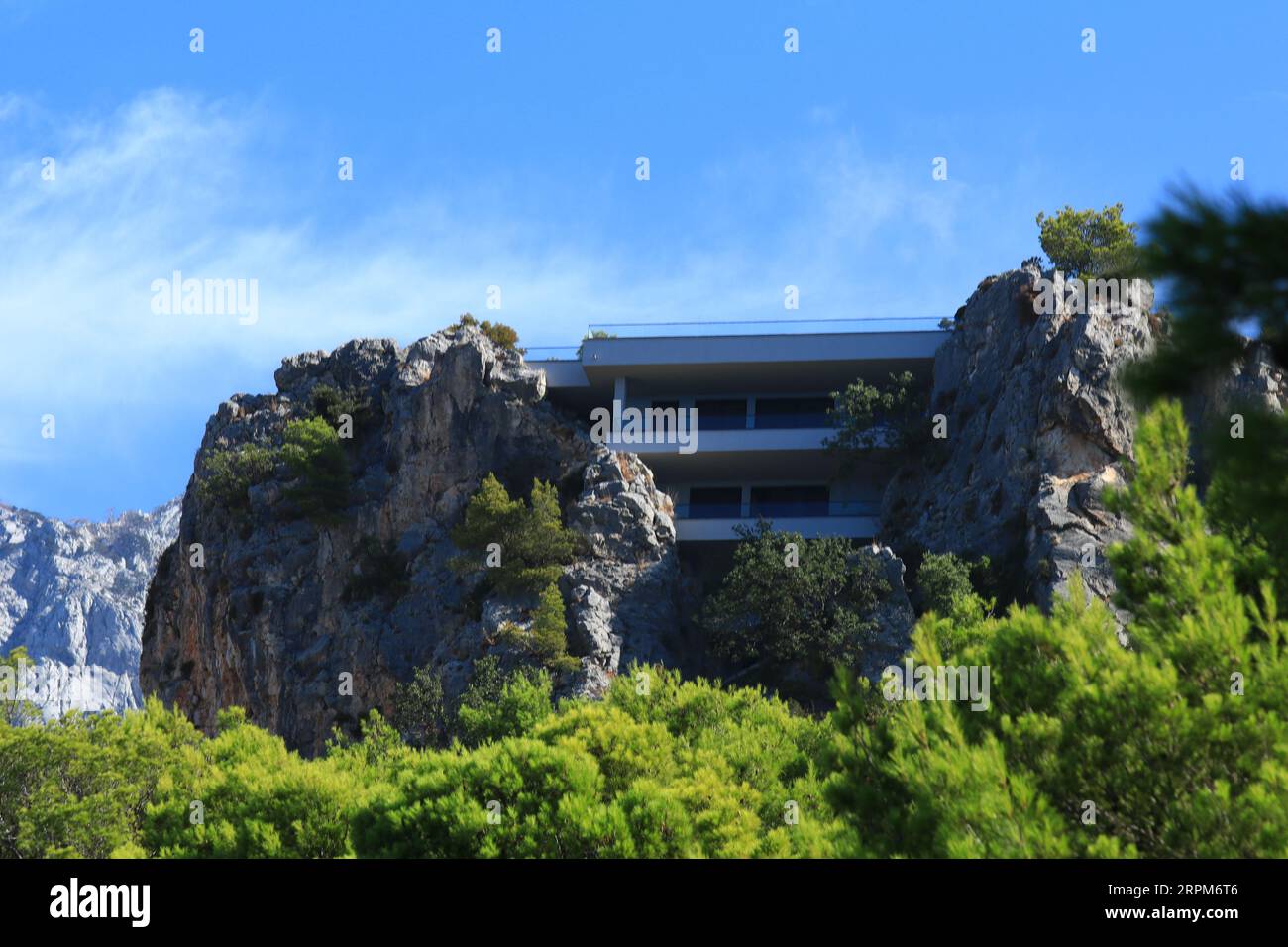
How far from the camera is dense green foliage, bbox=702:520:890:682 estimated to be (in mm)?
44875

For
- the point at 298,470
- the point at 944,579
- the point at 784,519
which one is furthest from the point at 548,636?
the point at 298,470

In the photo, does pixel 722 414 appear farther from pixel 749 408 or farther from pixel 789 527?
pixel 789 527

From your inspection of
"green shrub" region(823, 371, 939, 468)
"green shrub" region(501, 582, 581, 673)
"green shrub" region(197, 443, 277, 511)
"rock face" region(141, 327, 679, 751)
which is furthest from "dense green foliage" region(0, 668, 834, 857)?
"green shrub" region(197, 443, 277, 511)

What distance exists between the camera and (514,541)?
49156mm

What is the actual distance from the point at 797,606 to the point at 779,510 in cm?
877

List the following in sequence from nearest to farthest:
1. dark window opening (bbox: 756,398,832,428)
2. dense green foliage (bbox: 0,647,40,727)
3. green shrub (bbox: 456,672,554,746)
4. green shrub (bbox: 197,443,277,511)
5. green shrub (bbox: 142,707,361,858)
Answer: green shrub (bbox: 142,707,361,858), dense green foliage (bbox: 0,647,40,727), green shrub (bbox: 456,672,554,746), dark window opening (bbox: 756,398,832,428), green shrub (bbox: 197,443,277,511)

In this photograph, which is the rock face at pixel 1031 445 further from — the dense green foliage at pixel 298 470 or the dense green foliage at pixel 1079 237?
the dense green foliage at pixel 298 470

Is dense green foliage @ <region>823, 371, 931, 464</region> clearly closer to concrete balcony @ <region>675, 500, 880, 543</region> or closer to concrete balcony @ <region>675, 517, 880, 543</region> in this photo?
concrete balcony @ <region>675, 500, 880, 543</region>

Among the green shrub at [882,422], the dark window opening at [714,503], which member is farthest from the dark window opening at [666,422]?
the green shrub at [882,422]

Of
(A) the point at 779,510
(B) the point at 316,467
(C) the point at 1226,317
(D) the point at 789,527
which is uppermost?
(B) the point at 316,467

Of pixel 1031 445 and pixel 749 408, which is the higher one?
pixel 749 408

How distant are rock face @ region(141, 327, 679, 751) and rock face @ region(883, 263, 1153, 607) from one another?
9705 millimetres
